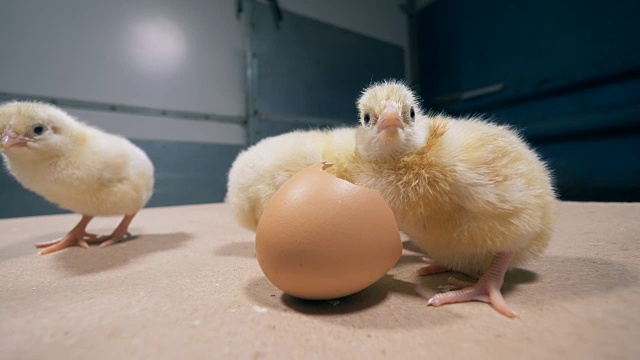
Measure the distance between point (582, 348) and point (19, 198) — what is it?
459 cm

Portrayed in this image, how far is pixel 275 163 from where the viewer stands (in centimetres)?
125

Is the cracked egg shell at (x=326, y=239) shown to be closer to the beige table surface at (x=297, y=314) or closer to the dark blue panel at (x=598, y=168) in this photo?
the beige table surface at (x=297, y=314)

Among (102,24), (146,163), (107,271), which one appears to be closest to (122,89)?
(102,24)

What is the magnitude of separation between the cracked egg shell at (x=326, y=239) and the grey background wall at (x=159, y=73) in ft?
12.6

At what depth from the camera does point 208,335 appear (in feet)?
2.30

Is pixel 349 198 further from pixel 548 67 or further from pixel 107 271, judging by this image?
pixel 548 67

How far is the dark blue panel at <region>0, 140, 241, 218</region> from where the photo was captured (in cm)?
413

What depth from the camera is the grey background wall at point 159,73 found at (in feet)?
11.5

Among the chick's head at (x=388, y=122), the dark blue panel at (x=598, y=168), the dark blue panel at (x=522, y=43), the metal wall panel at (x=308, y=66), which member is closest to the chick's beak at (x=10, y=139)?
the chick's head at (x=388, y=122)

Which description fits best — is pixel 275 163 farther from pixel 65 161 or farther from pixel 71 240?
pixel 71 240

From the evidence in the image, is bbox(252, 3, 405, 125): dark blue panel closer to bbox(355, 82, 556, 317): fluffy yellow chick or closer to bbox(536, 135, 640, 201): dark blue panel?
bbox(536, 135, 640, 201): dark blue panel

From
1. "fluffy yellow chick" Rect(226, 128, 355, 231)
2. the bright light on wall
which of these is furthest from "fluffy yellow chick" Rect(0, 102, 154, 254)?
the bright light on wall

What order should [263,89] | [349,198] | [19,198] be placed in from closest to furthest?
[349,198]
[19,198]
[263,89]

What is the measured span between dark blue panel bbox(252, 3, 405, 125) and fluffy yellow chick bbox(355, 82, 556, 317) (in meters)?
3.89
